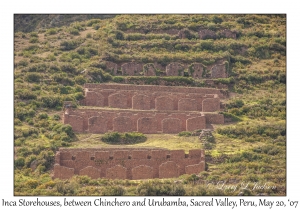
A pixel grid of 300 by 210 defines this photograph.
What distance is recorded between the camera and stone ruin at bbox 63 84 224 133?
74938 mm

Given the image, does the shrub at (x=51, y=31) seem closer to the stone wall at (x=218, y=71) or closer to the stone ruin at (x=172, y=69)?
the stone ruin at (x=172, y=69)

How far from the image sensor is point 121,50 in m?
92.5

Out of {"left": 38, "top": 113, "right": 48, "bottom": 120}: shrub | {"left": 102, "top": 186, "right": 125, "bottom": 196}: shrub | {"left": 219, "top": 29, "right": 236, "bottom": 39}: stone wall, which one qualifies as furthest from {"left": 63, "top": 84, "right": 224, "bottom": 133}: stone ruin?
{"left": 219, "top": 29, "right": 236, "bottom": 39}: stone wall

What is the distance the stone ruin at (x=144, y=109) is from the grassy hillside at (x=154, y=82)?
3.69ft

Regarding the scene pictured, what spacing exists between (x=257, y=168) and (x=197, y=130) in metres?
9.23

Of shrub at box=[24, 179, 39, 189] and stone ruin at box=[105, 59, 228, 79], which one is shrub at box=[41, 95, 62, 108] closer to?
stone ruin at box=[105, 59, 228, 79]

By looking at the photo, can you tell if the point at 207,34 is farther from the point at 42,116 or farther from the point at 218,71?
the point at 42,116

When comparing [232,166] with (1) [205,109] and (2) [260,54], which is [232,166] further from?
(2) [260,54]

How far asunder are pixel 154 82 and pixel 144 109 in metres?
7.13

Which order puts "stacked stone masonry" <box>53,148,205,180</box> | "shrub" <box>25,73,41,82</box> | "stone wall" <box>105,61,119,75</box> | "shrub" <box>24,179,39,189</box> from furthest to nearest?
"stone wall" <box>105,61,119,75</box>
"shrub" <box>25,73,41,82</box>
"stacked stone masonry" <box>53,148,205,180</box>
"shrub" <box>24,179,39,189</box>

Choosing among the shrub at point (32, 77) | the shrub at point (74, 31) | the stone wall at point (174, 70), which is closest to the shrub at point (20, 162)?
the shrub at point (32, 77)

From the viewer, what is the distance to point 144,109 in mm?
79188

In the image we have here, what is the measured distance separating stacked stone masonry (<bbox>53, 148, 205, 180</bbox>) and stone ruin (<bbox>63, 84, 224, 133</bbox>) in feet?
23.7

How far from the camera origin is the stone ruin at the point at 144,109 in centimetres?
7494
